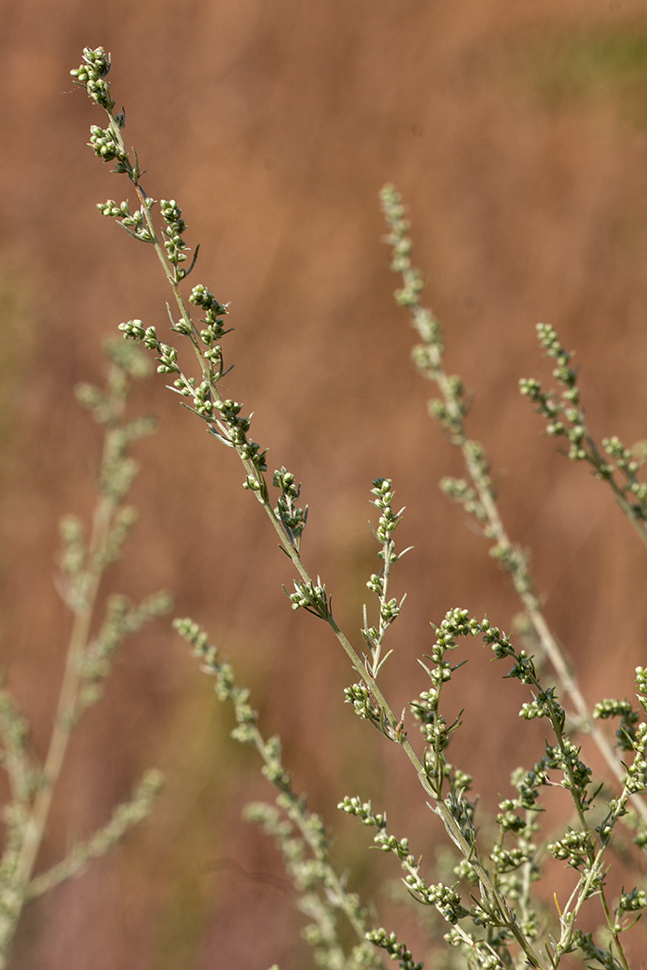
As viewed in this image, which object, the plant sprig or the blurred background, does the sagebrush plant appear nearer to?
the plant sprig

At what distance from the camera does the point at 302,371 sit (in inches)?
149

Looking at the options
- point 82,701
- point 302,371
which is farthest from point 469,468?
point 302,371

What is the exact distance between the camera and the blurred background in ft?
10.9

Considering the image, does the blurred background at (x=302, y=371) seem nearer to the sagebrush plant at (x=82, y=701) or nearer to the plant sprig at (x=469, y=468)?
the sagebrush plant at (x=82, y=701)

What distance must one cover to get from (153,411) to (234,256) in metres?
0.84

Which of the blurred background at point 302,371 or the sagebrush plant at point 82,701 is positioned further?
the blurred background at point 302,371

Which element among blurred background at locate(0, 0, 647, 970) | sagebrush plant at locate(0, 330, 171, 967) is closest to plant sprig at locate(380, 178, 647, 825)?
sagebrush plant at locate(0, 330, 171, 967)

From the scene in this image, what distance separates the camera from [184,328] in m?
0.63

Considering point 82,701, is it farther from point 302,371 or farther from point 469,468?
point 302,371

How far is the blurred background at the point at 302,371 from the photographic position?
3.31 meters

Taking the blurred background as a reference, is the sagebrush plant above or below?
below

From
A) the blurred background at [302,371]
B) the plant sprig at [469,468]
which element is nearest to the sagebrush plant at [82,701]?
the plant sprig at [469,468]

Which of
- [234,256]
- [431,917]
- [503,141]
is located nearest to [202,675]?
[234,256]

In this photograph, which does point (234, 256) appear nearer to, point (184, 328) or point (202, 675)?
point (202, 675)
